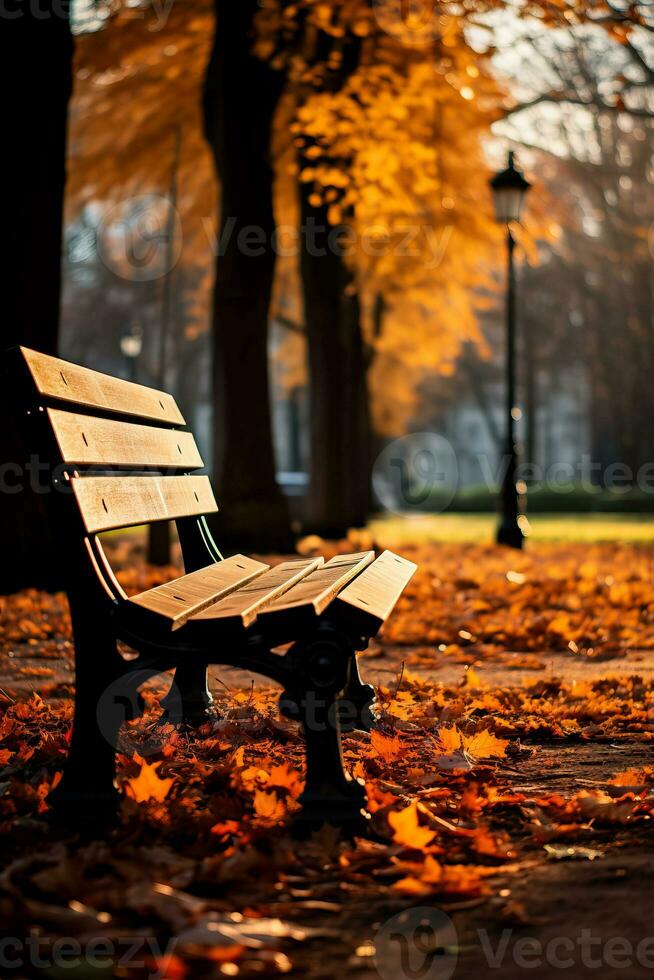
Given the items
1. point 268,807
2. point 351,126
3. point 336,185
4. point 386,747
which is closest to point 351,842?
point 268,807

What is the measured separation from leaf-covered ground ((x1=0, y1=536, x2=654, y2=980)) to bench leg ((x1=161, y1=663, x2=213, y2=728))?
0.11 m

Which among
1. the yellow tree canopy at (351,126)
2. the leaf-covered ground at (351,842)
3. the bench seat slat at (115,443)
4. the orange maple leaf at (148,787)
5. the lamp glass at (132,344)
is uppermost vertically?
the yellow tree canopy at (351,126)

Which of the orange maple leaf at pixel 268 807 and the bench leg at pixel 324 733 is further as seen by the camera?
the orange maple leaf at pixel 268 807

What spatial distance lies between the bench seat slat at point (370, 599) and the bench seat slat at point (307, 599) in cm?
5

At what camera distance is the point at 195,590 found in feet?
12.3

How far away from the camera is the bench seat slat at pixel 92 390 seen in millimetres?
3331

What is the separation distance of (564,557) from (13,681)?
32.7ft

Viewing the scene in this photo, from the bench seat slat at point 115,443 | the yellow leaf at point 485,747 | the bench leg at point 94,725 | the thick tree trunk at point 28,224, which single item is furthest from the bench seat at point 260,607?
the thick tree trunk at point 28,224

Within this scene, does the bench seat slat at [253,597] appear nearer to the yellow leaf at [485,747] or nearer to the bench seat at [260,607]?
the bench seat at [260,607]

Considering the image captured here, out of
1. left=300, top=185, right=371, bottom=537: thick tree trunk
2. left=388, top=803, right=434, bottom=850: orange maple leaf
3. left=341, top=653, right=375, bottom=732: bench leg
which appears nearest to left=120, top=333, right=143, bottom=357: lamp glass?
left=300, top=185, right=371, bottom=537: thick tree trunk

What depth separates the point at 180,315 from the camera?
3941cm

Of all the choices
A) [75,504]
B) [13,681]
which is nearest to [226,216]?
[13,681]

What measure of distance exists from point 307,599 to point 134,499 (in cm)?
85

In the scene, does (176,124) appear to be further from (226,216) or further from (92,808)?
(92,808)
